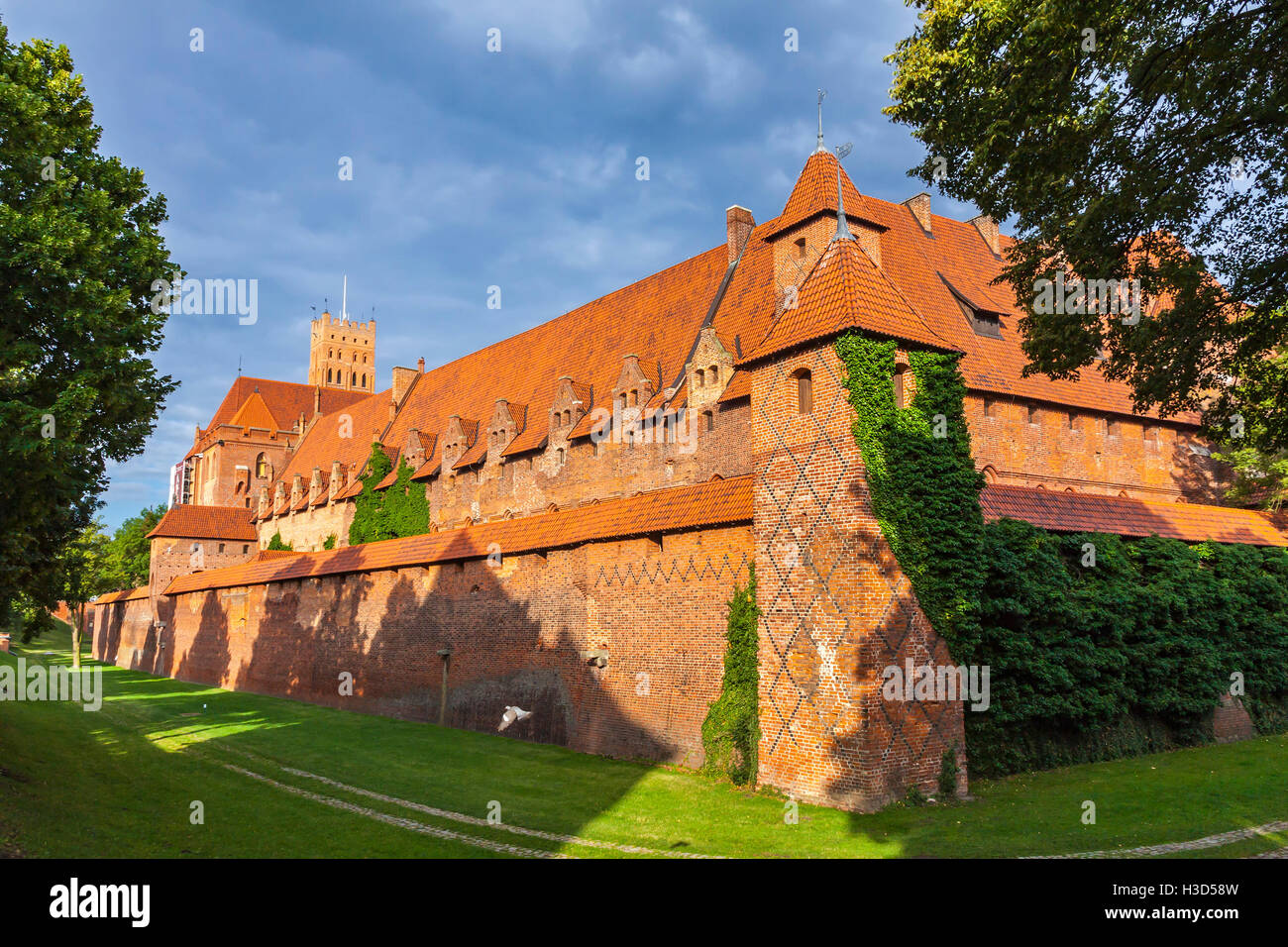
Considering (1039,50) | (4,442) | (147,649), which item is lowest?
(147,649)

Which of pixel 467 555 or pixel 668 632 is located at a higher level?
pixel 467 555

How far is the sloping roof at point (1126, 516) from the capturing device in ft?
59.0

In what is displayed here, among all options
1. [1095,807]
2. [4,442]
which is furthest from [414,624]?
[1095,807]

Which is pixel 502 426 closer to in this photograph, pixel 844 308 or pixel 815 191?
pixel 815 191

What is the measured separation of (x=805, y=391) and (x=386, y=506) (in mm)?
29518

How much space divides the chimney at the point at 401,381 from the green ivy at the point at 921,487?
38079 millimetres

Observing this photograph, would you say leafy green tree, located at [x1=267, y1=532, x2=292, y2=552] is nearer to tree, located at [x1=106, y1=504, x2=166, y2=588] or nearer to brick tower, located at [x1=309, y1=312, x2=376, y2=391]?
tree, located at [x1=106, y1=504, x2=166, y2=588]

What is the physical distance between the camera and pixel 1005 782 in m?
15.3

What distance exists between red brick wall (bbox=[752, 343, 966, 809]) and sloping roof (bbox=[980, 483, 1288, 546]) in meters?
4.37

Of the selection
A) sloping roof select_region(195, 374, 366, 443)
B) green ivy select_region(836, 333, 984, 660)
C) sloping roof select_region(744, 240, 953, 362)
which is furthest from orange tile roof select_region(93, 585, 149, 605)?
green ivy select_region(836, 333, 984, 660)

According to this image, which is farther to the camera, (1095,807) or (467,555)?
(467,555)

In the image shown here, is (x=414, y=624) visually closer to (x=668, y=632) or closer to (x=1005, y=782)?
(x=668, y=632)

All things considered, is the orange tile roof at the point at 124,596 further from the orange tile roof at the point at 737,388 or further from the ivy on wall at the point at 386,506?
the orange tile roof at the point at 737,388
